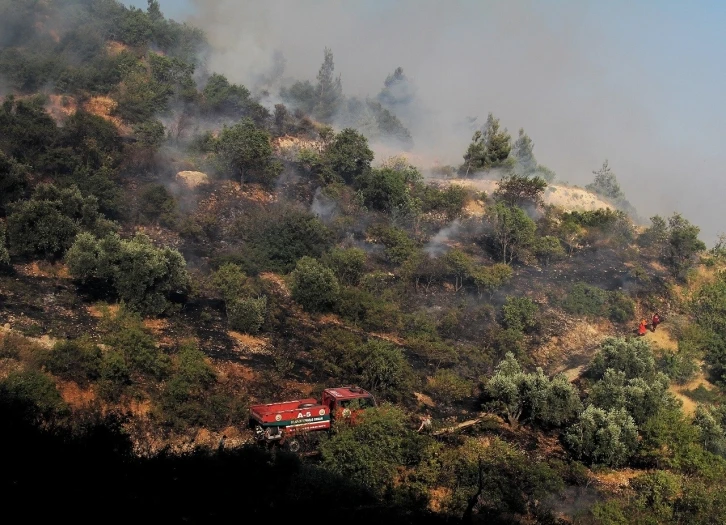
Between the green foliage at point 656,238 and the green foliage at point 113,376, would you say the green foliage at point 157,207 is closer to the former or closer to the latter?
the green foliage at point 113,376

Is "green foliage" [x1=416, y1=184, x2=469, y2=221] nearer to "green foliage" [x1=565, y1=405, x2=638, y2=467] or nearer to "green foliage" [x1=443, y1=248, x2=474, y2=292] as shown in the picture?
"green foliage" [x1=443, y1=248, x2=474, y2=292]

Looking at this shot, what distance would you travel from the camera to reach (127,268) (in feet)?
88.9

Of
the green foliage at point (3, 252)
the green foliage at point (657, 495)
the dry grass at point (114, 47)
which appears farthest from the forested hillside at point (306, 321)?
the dry grass at point (114, 47)

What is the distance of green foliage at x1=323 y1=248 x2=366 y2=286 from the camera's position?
1391 inches

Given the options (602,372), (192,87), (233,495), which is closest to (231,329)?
(233,495)

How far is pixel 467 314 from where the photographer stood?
35.9 m

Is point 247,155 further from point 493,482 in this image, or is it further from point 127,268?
point 493,482

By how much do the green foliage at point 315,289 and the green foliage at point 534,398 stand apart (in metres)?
9.67

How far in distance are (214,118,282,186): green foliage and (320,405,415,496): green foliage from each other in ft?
97.4

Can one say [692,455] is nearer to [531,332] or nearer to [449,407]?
[449,407]

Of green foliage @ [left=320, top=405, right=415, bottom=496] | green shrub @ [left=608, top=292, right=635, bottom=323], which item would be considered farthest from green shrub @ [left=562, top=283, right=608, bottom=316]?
green foliage @ [left=320, top=405, right=415, bottom=496]

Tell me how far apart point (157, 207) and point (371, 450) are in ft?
82.6

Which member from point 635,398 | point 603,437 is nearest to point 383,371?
point 603,437

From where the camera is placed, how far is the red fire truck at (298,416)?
1950cm
